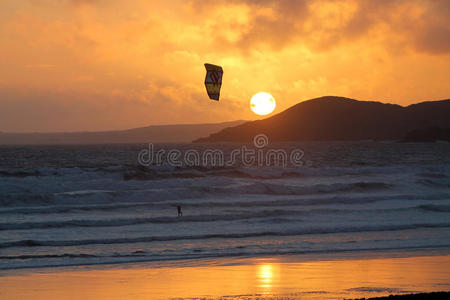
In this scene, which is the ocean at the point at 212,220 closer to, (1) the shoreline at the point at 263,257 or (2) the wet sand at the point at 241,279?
→ (1) the shoreline at the point at 263,257

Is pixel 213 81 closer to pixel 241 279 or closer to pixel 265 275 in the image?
pixel 265 275

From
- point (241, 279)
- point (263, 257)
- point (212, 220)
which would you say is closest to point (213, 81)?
point (212, 220)

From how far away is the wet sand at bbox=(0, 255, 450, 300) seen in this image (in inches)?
347

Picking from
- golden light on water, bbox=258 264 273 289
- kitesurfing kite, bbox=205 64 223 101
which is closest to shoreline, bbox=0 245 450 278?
golden light on water, bbox=258 264 273 289

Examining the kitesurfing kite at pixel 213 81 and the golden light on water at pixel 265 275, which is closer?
the golden light on water at pixel 265 275

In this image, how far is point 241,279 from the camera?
9805 millimetres

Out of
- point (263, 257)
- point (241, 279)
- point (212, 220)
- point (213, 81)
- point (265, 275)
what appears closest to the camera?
point (241, 279)

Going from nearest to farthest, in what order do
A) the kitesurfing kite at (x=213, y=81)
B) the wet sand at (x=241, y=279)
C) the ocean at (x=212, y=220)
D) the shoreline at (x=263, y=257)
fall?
the wet sand at (x=241, y=279) → the shoreline at (x=263, y=257) → the ocean at (x=212, y=220) → the kitesurfing kite at (x=213, y=81)

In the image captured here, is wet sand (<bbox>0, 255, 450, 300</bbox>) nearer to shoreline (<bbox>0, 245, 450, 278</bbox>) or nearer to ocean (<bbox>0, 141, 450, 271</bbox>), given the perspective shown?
shoreline (<bbox>0, 245, 450, 278</bbox>)

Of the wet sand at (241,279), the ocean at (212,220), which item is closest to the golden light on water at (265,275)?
the wet sand at (241,279)

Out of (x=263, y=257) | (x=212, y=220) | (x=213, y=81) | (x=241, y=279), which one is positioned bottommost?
(x=241, y=279)

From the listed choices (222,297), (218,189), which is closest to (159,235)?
(222,297)

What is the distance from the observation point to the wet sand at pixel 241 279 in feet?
28.9

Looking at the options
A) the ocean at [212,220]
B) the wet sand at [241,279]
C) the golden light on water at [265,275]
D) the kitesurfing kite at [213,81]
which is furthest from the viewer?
the kitesurfing kite at [213,81]
